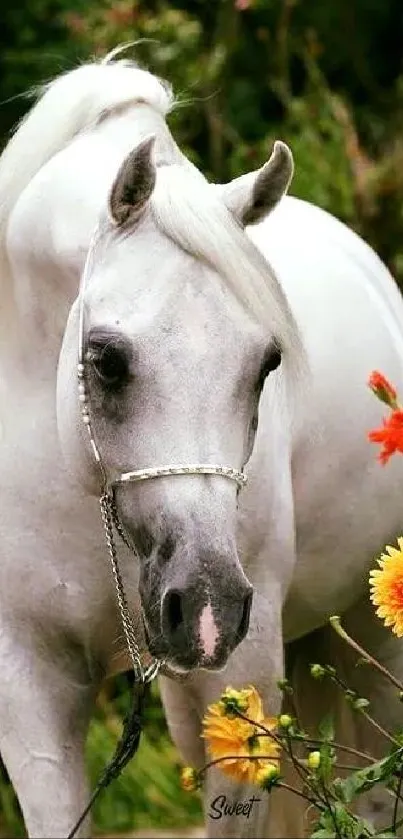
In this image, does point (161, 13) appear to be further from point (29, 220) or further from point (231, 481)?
point (231, 481)

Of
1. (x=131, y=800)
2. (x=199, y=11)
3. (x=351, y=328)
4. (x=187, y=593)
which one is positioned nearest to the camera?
(x=187, y=593)

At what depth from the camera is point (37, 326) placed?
3350 mm

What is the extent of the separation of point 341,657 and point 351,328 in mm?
821

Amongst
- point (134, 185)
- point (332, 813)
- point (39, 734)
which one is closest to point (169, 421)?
point (134, 185)

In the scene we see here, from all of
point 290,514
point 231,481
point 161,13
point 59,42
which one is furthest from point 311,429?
point 59,42

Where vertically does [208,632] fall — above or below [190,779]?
above

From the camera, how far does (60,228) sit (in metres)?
3.24

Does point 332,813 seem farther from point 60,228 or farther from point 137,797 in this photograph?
point 137,797

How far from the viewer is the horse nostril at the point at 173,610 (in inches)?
110

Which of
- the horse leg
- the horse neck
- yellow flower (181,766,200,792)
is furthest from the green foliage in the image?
yellow flower (181,766,200,792)

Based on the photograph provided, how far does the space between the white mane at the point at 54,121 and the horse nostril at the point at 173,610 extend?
0.86 m

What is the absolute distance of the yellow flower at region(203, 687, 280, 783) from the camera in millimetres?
2777

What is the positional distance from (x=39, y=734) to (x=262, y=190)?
110cm

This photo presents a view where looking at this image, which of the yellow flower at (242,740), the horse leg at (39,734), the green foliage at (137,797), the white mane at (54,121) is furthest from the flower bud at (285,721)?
the green foliage at (137,797)
